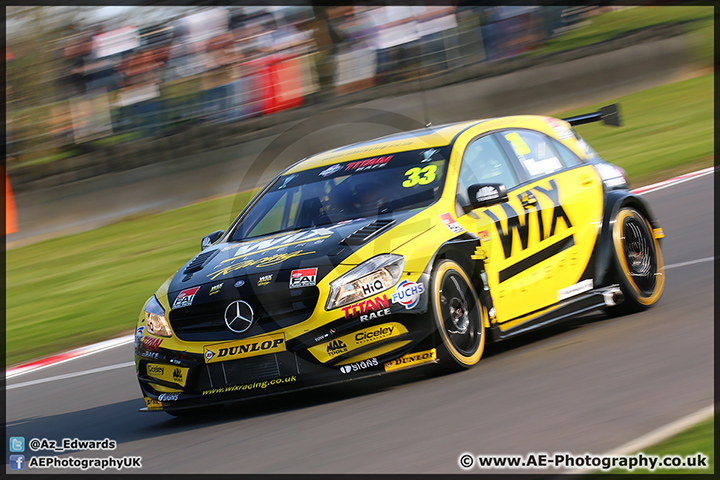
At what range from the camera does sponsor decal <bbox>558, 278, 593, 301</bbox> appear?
6602mm

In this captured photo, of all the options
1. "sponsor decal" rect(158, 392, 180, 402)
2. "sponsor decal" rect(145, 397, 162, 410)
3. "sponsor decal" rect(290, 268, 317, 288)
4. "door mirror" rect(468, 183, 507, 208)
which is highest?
"door mirror" rect(468, 183, 507, 208)

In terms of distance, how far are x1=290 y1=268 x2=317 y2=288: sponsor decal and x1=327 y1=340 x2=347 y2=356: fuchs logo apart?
1.18 ft

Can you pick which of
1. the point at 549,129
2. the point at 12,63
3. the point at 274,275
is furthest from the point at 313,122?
the point at 274,275

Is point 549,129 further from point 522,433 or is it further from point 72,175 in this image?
point 72,175

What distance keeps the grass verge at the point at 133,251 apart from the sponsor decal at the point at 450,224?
192 inches

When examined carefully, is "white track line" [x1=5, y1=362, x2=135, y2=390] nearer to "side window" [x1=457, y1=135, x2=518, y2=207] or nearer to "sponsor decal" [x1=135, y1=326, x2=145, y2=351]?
"sponsor decal" [x1=135, y1=326, x2=145, y2=351]

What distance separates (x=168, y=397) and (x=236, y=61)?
40.0ft

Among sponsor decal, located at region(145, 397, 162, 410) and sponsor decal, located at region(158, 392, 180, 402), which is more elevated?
sponsor decal, located at region(158, 392, 180, 402)

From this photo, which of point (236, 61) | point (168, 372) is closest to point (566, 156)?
point (168, 372)

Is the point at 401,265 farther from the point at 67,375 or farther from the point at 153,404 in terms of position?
the point at 67,375

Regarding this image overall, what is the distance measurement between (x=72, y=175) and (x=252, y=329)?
13.3m

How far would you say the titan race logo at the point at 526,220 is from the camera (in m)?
6.25

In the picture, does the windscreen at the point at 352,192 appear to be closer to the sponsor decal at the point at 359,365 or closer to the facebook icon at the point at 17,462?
the sponsor decal at the point at 359,365

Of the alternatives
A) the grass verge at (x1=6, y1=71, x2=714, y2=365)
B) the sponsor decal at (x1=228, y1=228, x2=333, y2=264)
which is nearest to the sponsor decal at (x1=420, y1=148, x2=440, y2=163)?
the sponsor decal at (x1=228, y1=228, x2=333, y2=264)
